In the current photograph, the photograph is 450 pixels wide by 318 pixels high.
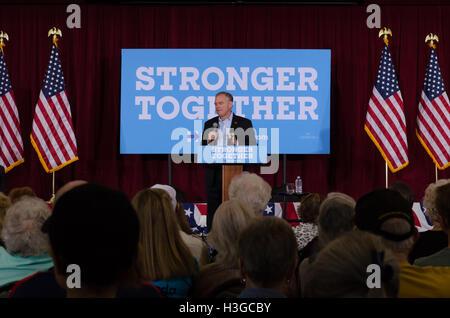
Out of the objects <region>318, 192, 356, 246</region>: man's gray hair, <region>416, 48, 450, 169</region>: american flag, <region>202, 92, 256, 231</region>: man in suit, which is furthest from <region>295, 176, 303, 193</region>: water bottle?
<region>318, 192, 356, 246</region>: man's gray hair

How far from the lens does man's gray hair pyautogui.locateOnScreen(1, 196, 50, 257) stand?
185cm

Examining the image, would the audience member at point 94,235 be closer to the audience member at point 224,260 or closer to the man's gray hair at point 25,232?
the audience member at point 224,260

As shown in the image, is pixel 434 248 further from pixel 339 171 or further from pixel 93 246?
pixel 339 171

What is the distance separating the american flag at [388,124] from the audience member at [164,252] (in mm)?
5207

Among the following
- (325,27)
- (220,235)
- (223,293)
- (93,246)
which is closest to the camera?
(93,246)

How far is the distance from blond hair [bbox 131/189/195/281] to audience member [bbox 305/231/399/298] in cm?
80

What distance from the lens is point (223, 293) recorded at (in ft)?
5.98

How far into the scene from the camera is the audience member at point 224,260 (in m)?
1.83

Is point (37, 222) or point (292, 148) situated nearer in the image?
point (37, 222)

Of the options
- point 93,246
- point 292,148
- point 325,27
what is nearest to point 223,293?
point 93,246

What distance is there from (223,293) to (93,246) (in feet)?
3.00

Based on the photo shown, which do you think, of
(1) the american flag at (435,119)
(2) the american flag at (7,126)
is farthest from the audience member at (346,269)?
(2) the american flag at (7,126)

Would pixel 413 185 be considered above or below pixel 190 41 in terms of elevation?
below

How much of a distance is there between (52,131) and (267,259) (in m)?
5.85
